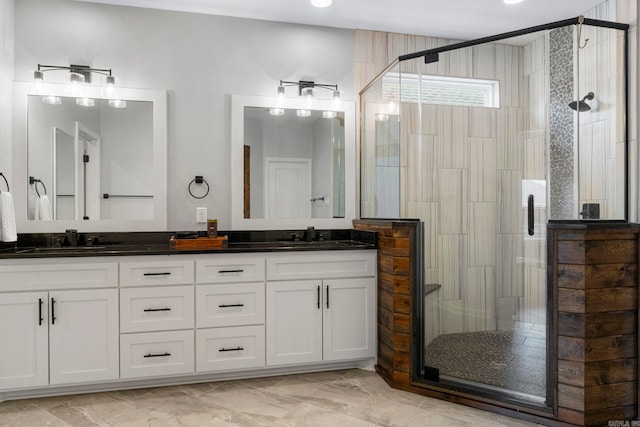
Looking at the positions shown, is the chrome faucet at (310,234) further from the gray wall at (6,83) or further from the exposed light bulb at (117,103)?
the gray wall at (6,83)

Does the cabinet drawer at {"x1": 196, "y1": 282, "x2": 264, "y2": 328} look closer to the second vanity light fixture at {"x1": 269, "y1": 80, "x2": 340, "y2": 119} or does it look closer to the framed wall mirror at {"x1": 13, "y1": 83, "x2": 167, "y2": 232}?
the framed wall mirror at {"x1": 13, "y1": 83, "x2": 167, "y2": 232}

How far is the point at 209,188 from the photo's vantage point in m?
3.24

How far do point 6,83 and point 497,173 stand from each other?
3.37m

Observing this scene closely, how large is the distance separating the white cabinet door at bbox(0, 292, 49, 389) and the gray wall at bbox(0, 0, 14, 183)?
2.77ft

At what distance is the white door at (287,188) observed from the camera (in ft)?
10.8

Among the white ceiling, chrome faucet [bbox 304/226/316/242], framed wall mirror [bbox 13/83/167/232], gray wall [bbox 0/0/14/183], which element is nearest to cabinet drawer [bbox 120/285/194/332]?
framed wall mirror [bbox 13/83/167/232]

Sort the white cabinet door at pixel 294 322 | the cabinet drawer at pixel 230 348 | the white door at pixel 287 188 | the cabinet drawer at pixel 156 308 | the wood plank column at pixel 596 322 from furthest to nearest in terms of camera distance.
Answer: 1. the white door at pixel 287 188
2. the white cabinet door at pixel 294 322
3. the cabinet drawer at pixel 230 348
4. the cabinet drawer at pixel 156 308
5. the wood plank column at pixel 596 322

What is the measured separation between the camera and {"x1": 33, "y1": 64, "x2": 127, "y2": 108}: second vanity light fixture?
2955mm

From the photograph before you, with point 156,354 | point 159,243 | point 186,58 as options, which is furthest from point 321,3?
point 156,354

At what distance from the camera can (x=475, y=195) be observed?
286 centimetres

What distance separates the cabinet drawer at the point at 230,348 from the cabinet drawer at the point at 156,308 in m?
0.16

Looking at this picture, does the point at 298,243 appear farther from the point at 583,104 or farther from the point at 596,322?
the point at 583,104

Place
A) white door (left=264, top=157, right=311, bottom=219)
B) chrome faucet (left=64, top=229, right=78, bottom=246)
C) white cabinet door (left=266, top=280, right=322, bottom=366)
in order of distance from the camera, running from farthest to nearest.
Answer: white door (left=264, top=157, right=311, bottom=219) → chrome faucet (left=64, top=229, right=78, bottom=246) → white cabinet door (left=266, top=280, right=322, bottom=366)

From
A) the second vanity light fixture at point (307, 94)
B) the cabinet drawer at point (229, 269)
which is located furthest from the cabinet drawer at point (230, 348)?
the second vanity light fixture at point (307, 94)
